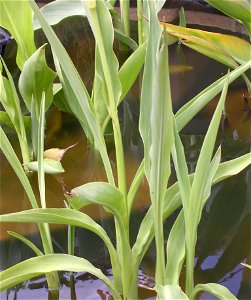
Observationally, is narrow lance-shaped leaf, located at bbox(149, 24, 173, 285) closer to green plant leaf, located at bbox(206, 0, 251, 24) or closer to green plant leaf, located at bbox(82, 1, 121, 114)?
green plant leaf, located at bbox(82, 1, 121, 114)

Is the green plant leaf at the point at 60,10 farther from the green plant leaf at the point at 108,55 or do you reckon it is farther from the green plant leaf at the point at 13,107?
the green plant leaf at the point at 108,55

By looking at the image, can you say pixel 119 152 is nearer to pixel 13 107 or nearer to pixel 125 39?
pixel 13 107

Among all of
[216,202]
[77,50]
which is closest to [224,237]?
[216,202]

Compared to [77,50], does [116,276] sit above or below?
below

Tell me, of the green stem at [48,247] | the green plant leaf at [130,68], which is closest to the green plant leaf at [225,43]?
the green plant leaf at [130,68]

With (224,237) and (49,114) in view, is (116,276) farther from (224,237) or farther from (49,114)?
(49,114)

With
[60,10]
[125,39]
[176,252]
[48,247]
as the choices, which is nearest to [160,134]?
[176,252]
